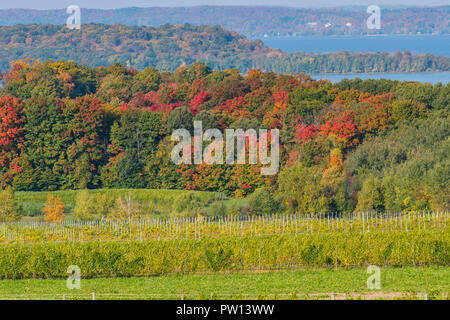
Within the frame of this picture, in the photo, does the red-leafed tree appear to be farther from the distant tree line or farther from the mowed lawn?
the mowed lawn

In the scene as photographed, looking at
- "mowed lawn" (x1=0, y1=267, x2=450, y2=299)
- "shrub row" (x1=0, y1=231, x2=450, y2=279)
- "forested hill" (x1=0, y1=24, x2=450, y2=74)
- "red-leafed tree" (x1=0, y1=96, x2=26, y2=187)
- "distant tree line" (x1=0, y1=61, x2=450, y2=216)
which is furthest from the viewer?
"forested hill" (x1=0, y1=24, x2=450, y2=74)

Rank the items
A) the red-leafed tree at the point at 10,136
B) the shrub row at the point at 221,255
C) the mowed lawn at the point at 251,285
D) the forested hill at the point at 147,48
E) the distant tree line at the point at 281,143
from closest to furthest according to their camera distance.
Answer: the mowed lawn at the point at 251,285 < the shrub row at the point at 221,255 < the distant tree line at the point at 281,143 < the red-leafed tree at the point at 10,136 < the forested hill at the point at 147,48

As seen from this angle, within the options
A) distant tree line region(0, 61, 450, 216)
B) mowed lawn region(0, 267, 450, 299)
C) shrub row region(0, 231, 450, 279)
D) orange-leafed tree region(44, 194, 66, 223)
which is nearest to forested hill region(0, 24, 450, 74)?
distant tree line region(0, 61, 450, 216)

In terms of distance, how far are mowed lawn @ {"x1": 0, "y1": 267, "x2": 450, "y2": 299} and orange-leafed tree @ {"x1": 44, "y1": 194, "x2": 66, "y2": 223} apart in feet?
45.9

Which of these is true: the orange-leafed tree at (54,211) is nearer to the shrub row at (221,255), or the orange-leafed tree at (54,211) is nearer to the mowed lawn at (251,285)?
the shrub row at (221,255)

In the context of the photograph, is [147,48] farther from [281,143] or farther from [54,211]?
[54,211]

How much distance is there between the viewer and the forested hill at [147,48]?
5694 inches

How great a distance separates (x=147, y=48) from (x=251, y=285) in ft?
450

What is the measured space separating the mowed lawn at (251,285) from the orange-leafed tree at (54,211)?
13989 millimetres

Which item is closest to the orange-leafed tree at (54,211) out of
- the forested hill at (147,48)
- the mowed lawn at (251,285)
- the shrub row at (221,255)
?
the shrub row at (221,255)

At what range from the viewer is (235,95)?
64.1 metres

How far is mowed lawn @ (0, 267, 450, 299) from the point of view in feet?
71.9
